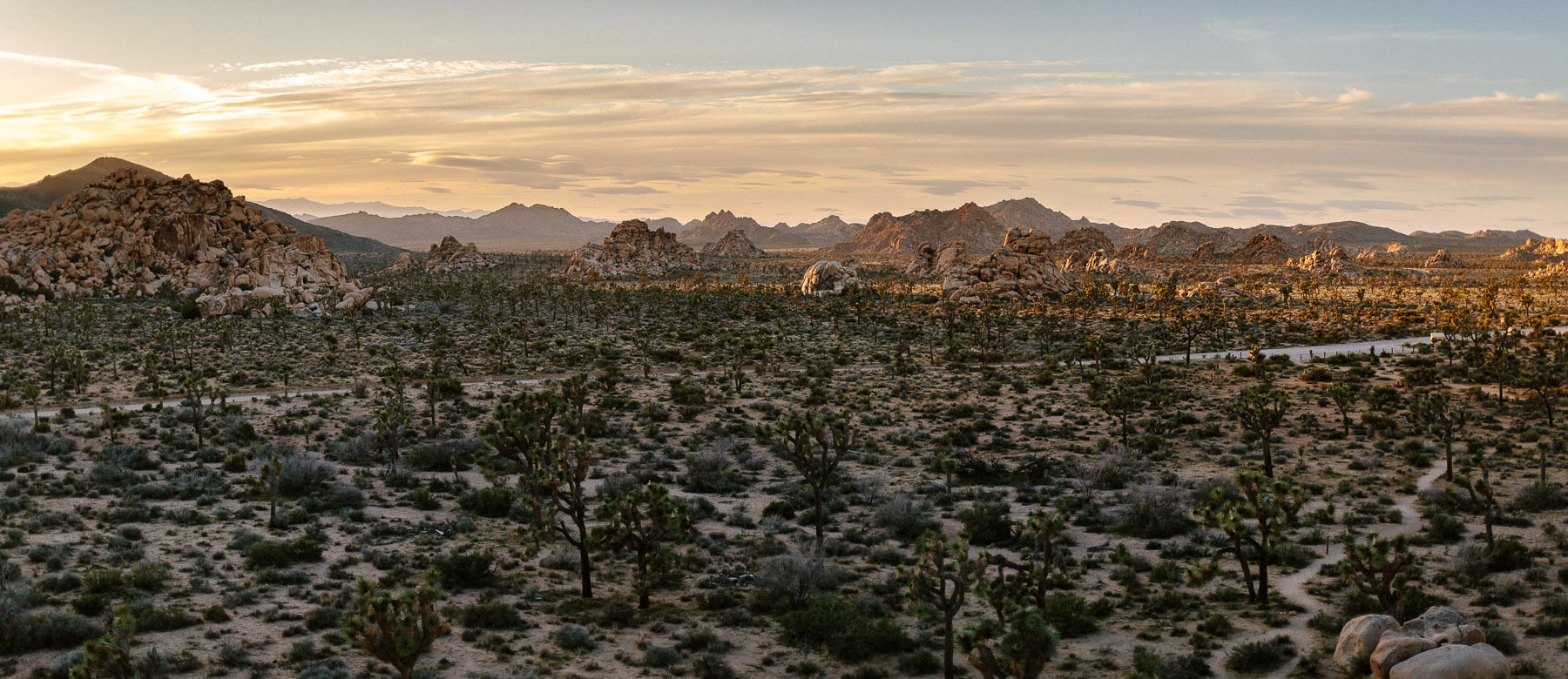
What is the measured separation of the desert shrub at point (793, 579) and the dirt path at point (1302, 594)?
920 cm

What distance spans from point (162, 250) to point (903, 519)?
401ft

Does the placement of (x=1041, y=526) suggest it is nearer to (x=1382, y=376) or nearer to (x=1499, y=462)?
(x=1499, y=462)

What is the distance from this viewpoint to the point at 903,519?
29.0m

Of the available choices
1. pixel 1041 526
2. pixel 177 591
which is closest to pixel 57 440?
pixel 177 591

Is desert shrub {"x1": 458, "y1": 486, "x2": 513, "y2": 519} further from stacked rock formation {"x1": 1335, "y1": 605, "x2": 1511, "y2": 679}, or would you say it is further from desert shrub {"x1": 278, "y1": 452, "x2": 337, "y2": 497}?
stacked rock formation {"x1": 1335, "y1": 605, "x2": 1511, "y2": 679}

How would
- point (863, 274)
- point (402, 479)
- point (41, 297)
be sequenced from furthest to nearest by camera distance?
1. point (863, 274)
2. point (41, 297)
3. point (402, 479)

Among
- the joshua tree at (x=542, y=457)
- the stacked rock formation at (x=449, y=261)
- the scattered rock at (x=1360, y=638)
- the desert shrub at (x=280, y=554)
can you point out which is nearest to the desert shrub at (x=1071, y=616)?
the scattered rock at (x=1360, y=638)

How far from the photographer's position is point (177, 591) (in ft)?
72.1

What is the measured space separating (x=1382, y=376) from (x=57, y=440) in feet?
231

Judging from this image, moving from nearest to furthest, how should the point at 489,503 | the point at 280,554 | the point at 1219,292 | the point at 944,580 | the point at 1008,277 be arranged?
the point at 944,580 → the point at 280,554 → the point at 489,503 → the point at 1008,277 → the point at 1219,292

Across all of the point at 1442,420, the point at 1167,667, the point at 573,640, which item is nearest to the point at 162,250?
the point at 573,640

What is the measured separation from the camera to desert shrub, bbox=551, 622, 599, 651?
20047mm

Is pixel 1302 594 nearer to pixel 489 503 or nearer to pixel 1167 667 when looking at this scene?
pixel 1167 667

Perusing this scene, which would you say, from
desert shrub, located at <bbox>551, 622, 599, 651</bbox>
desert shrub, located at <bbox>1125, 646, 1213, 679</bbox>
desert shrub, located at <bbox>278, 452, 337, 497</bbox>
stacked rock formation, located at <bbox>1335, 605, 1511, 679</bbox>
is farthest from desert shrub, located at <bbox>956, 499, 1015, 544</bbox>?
desert shrub, located at <bbox>278, 452, 337, 497</bbox>
